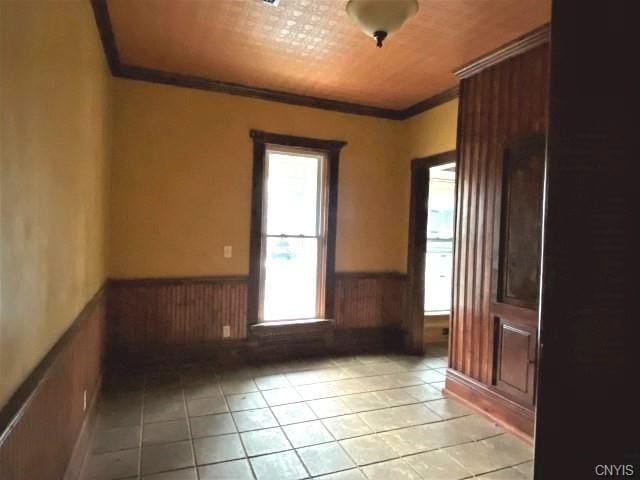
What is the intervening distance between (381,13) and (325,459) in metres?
2.50

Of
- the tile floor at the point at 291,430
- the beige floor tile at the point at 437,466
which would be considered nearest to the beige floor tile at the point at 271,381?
the tile floor at the point at 291,430

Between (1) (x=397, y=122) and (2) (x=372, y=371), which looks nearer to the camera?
(2) (x=372, y=371)

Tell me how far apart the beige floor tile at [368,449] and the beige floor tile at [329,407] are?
1.16 feet

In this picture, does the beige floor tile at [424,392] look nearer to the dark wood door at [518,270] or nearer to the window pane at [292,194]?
the dark wood door at [518,270]

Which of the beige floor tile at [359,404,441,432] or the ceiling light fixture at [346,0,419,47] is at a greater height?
the ceiling light fixture at [346,0,419,47]

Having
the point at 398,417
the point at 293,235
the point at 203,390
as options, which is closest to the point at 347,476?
the point at 398,417

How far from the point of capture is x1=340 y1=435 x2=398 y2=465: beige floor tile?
2.21 m

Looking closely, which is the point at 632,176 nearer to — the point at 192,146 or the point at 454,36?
the point at 454,36

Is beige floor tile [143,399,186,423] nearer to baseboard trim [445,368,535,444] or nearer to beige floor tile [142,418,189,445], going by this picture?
beige floor tile [142,418,189,445]

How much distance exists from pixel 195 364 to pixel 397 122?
131 inches

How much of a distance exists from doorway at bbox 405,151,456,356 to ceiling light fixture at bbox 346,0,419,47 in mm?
1733

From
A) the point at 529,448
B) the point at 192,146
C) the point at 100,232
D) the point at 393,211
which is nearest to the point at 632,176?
the point at 529,448

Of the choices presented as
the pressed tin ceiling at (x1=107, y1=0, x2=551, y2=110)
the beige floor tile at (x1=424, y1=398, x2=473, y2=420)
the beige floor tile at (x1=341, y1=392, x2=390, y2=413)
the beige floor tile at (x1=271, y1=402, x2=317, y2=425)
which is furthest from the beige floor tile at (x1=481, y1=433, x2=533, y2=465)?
the pressed tin ceiling at (x1=107, y1=0, x2=551, y2=110)

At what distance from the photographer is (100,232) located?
2.89 metres
